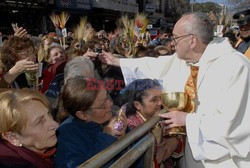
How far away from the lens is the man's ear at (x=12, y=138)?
167cm

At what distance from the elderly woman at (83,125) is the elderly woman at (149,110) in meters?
0.46

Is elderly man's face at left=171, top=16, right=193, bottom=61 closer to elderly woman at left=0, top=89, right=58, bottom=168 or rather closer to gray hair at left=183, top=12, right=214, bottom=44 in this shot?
gray hair at left=183, top=12, right=214, bottom=44

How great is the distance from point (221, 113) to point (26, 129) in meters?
1.44

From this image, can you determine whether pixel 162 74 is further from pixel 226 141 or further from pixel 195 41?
pixel 226 141

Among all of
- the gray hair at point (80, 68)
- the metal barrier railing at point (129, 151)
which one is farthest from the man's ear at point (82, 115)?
the gray hair at point (80, 68)

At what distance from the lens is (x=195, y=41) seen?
271 cm

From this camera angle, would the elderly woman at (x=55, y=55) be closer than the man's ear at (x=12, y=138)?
No

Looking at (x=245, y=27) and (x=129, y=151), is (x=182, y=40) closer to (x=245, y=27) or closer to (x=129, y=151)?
(x=129, y=151)

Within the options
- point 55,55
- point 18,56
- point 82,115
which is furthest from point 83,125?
point 55,55

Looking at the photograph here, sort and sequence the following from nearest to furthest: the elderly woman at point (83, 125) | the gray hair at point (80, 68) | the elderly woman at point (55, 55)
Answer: the elderly woman at point (83, 125)
the gray hair at point (80, 68)
the elderly woman at point (55, 55)

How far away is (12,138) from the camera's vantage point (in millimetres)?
1699

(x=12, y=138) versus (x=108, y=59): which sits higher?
(x=108, y=59)

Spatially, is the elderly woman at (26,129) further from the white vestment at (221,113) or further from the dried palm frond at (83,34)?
the dried palm frond at (83,34)

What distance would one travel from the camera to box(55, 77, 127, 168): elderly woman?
1.93 meters
